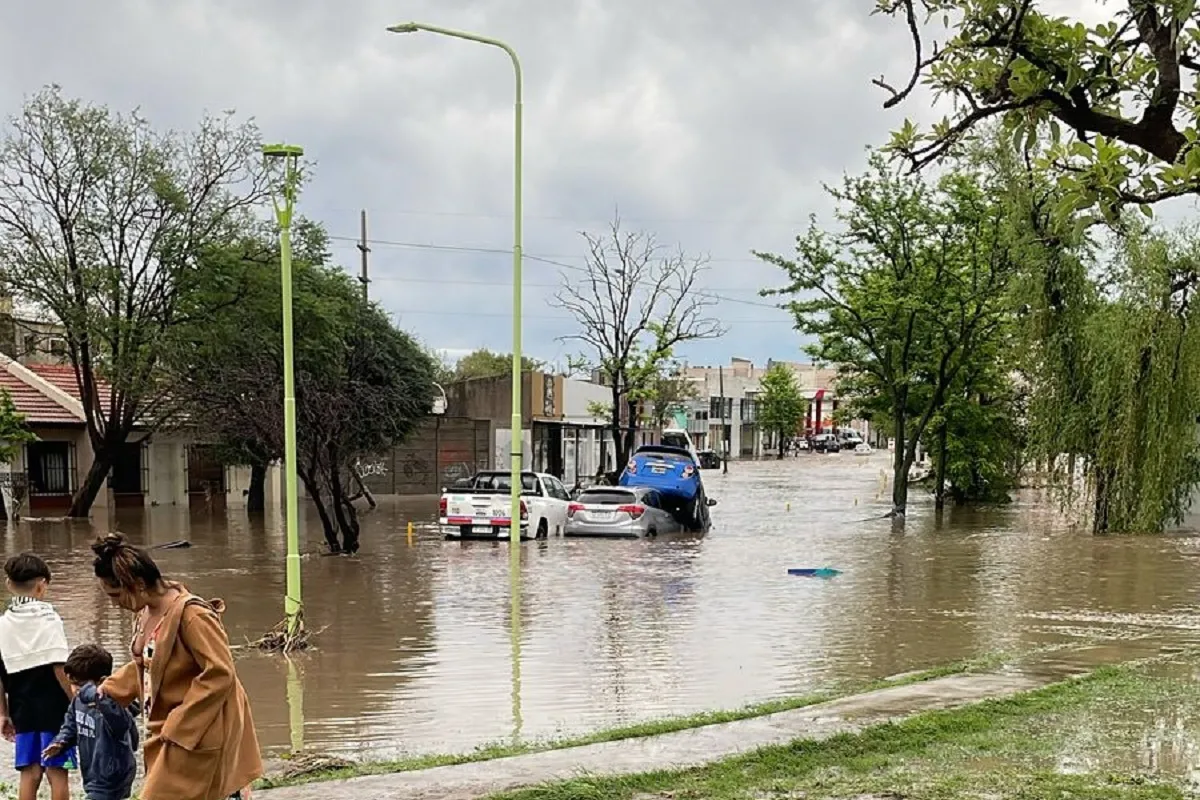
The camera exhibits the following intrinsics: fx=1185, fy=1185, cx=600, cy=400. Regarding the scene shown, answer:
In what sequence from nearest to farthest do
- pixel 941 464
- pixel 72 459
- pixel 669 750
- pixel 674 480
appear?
pixel 669 750
pixel 674 480
pixel 72 459
pixel 941 464

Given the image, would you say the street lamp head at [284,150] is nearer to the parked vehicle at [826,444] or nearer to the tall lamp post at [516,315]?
the tall lamp post at [516,315]

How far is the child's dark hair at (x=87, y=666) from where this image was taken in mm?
5570

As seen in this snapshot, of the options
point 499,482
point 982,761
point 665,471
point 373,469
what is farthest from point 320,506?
point 373,469

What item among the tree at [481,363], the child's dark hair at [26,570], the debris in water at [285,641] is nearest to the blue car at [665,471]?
the debris in water at [285,641]

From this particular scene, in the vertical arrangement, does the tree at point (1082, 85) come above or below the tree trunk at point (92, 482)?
above

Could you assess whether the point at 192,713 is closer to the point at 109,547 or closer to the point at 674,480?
the point at 109,547

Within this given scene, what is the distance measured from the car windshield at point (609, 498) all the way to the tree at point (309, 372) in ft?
16.0

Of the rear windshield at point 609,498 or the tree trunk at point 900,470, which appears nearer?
the rear windshield at point 609,498

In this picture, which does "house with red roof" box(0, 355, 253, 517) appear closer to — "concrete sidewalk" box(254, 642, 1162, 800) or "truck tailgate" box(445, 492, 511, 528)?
"truck tailgate" box(445, 492, 511, 528)

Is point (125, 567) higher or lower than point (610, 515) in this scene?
higher

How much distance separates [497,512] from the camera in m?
25.5

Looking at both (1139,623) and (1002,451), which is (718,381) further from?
(1139,623)

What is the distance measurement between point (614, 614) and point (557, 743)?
743 centimetres

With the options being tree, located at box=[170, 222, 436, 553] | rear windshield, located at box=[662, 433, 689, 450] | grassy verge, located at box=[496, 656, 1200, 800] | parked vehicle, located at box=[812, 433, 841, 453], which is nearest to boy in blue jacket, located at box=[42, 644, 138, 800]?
grassy verge, located at box=[496, 656, 1200, 800]
